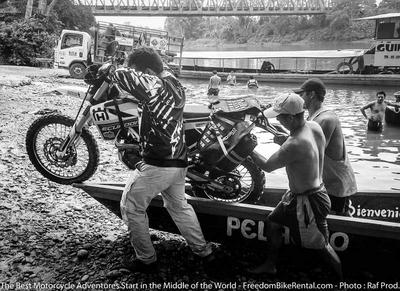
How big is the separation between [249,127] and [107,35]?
18.6m

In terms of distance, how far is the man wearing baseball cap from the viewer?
148 inches

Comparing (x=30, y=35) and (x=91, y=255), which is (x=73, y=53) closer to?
(x=30, y=35)

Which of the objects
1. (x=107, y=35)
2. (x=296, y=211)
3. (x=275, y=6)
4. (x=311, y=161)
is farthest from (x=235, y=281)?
(x=275, y=6)

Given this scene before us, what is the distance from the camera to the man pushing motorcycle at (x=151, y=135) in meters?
3.12

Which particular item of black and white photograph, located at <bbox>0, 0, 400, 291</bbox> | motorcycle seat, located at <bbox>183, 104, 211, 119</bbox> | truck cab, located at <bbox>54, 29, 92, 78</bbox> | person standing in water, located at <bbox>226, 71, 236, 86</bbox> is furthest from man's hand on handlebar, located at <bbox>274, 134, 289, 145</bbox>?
person standing in water, located at <bbox>226, 71, 236, 86</bbox>

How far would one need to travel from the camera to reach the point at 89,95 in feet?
13.9

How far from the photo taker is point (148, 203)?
3.39m

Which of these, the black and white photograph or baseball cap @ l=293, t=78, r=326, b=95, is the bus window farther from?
baseball cap @ l=293, t=78, r=326, b=95

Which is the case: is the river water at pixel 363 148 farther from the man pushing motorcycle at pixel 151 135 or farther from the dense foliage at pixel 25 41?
the dense foliage at pixel 25 41

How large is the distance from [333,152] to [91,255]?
2.51m

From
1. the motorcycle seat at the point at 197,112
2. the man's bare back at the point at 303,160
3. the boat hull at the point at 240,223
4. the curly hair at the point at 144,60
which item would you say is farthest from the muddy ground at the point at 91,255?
the curly hair at the point at 144,60

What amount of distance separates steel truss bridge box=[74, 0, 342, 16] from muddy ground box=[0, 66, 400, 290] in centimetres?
4300

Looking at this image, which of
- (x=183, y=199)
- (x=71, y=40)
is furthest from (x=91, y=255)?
(x=71, y=40)

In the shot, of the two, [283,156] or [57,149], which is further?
[57,149]
